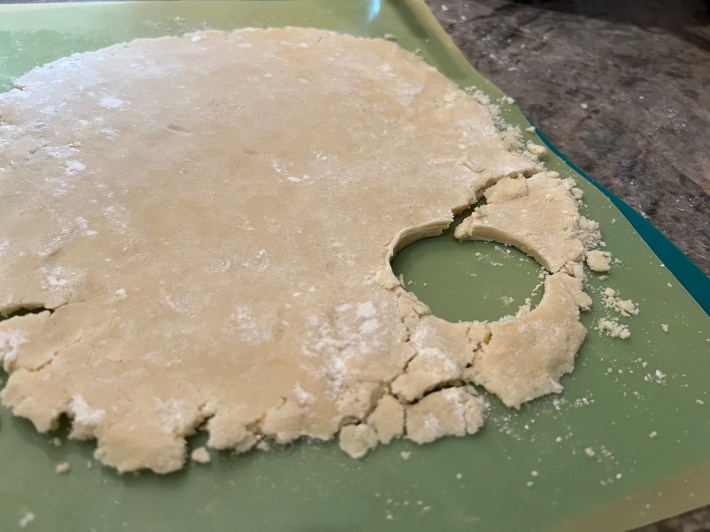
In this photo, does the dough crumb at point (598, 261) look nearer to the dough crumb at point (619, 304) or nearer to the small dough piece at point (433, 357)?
the dough crumb at point (619, 304)

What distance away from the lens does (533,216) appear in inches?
71.9

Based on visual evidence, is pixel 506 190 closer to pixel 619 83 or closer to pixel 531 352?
pixel 531 352

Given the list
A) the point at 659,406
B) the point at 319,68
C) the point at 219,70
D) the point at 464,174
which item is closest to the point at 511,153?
the point at 464,174

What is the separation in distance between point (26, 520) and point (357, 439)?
696mm

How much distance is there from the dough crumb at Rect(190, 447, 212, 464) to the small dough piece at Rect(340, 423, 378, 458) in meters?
0.29

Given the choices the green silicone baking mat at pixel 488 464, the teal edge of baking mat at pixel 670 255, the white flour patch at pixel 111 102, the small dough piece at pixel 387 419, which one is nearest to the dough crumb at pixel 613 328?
the green silicone baking mat at pixel 488 464

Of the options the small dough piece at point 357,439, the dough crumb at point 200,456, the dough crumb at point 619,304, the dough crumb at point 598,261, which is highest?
the dough crumb at point 598,261

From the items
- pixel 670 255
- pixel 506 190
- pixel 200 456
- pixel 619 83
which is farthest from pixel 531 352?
pixel 619 83

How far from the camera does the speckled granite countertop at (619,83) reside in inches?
83.7

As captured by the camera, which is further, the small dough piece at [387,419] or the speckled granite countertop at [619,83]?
the speckled granite countertop at [619,83]

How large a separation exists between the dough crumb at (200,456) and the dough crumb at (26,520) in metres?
0.33

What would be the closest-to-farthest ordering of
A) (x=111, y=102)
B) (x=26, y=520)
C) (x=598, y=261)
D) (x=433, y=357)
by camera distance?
(x=26, y=520)
(x=433, y=357)
(x=598, y=261)
(x=111, y=102)

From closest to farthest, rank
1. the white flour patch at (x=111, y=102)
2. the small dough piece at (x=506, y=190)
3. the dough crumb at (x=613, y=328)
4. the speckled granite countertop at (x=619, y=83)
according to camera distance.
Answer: the dough crumb at (x=613, y=328) < the small dough piece at (x=506, y=190) < the white flour patch at (x=111, y=102) < the speckled granite countertop at (x=619, y=83)

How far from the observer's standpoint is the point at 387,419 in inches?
53.8
